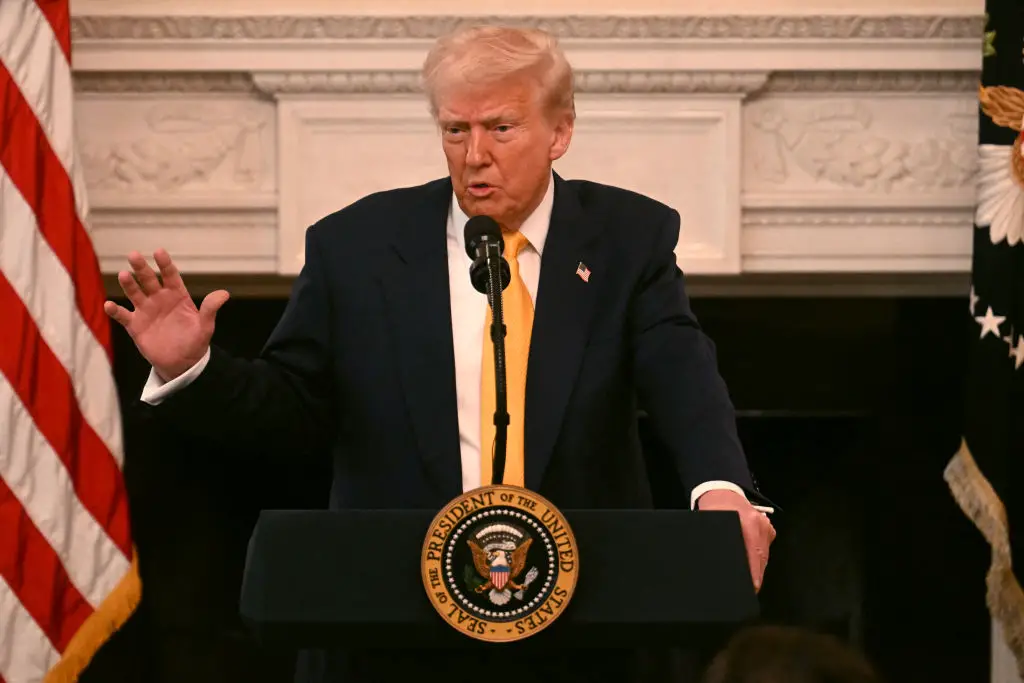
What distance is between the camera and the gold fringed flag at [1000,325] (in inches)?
130

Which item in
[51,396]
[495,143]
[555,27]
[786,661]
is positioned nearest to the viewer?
[786,661]

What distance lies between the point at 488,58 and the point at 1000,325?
202 cm

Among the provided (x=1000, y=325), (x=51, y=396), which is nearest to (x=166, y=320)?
(x=51, y=396)

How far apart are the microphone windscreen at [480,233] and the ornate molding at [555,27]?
2.16 meters

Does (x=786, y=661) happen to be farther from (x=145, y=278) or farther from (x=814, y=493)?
(x=814, y=493)

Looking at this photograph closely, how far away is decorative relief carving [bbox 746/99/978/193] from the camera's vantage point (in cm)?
367

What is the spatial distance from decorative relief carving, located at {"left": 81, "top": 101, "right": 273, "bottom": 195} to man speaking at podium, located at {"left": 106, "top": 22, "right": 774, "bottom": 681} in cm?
183

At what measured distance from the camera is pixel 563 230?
1898 mm

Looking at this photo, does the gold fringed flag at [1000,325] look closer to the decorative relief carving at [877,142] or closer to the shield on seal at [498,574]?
the decorative relief carving at [877,142]

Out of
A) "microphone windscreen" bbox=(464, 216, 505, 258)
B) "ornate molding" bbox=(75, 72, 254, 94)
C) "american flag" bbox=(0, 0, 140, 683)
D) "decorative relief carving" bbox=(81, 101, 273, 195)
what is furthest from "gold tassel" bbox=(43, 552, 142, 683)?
"microphone windscreen" bbox=(464, 216, 505, 258)

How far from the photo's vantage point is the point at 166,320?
60.9 inches

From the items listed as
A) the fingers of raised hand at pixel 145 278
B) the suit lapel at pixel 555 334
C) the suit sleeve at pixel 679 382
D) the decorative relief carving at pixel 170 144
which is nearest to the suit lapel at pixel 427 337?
the suit lapel at pixel 555 334

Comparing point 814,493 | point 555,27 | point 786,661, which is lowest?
point 814,493

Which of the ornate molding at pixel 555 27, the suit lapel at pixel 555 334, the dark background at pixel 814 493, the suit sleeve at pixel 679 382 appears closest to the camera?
the suit sleeve at pixel 679 382
